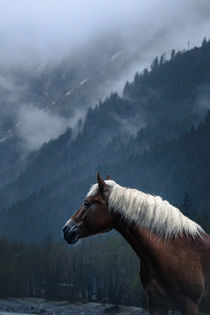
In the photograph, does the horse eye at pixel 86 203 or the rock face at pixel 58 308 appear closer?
the horse eye at pixel 86 203

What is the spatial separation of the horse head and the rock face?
63509mm

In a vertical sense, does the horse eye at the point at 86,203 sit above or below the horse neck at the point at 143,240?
above

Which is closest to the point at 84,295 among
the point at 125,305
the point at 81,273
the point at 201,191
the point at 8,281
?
the point at 81,273

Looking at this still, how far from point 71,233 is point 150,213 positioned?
4.03ft

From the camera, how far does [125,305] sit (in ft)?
246

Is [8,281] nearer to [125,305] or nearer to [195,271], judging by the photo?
[125,305]

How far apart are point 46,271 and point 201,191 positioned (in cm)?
4822

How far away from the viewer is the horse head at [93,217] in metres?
6.12

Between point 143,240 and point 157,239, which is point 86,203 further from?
point 157,239

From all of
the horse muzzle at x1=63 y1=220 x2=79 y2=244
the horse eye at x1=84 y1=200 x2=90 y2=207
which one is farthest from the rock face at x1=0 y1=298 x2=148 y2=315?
the horse eye at x1=84 y1=200 x2=90 y2=207

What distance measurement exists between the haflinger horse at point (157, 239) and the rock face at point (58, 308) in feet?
208

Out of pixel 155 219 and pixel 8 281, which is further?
pixel 8 281

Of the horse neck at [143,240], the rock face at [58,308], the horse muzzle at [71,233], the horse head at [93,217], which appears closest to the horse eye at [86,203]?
the horse head at [93,217]

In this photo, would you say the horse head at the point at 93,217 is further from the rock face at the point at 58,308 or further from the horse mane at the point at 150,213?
the rock face at the point at 58,308
